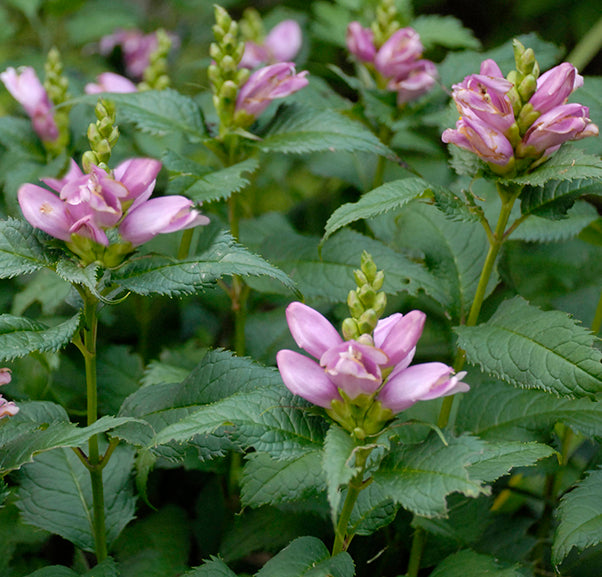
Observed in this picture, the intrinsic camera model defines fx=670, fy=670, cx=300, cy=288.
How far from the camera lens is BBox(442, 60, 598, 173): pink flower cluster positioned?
0.96 m

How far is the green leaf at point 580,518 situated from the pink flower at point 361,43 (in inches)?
44.6

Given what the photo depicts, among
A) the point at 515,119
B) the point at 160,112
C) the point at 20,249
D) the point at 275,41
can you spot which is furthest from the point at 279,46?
the point at 20,249

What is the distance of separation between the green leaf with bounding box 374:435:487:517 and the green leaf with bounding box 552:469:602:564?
0.23 metres

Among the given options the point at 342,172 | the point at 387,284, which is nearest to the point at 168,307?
the point at 342,172

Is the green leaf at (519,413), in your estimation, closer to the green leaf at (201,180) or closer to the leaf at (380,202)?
the leaf at (380,202)

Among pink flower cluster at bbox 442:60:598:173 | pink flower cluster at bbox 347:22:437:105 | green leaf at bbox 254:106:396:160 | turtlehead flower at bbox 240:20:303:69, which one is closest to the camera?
pink flower cluster at bbox 442:60:598:173

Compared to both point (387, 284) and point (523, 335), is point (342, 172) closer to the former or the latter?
point (387, 284)

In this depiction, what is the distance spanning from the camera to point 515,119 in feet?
3.26

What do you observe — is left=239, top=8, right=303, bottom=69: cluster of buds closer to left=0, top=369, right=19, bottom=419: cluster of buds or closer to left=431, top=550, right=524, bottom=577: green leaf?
left=0, top=369, right=19, bottom=419: cluster of buds

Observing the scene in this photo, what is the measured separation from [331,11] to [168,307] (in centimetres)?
104

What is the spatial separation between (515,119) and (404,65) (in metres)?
0.68

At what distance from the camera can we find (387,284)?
1.19 meters

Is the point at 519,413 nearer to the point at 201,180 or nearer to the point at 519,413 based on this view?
the point at 519,413

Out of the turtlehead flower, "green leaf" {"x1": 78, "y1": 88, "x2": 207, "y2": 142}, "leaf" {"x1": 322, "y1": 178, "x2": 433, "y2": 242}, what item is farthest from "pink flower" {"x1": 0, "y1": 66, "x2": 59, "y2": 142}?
"leaf" {"x1": 322, "y1": 178, "x2": 433, "y2": 242}
